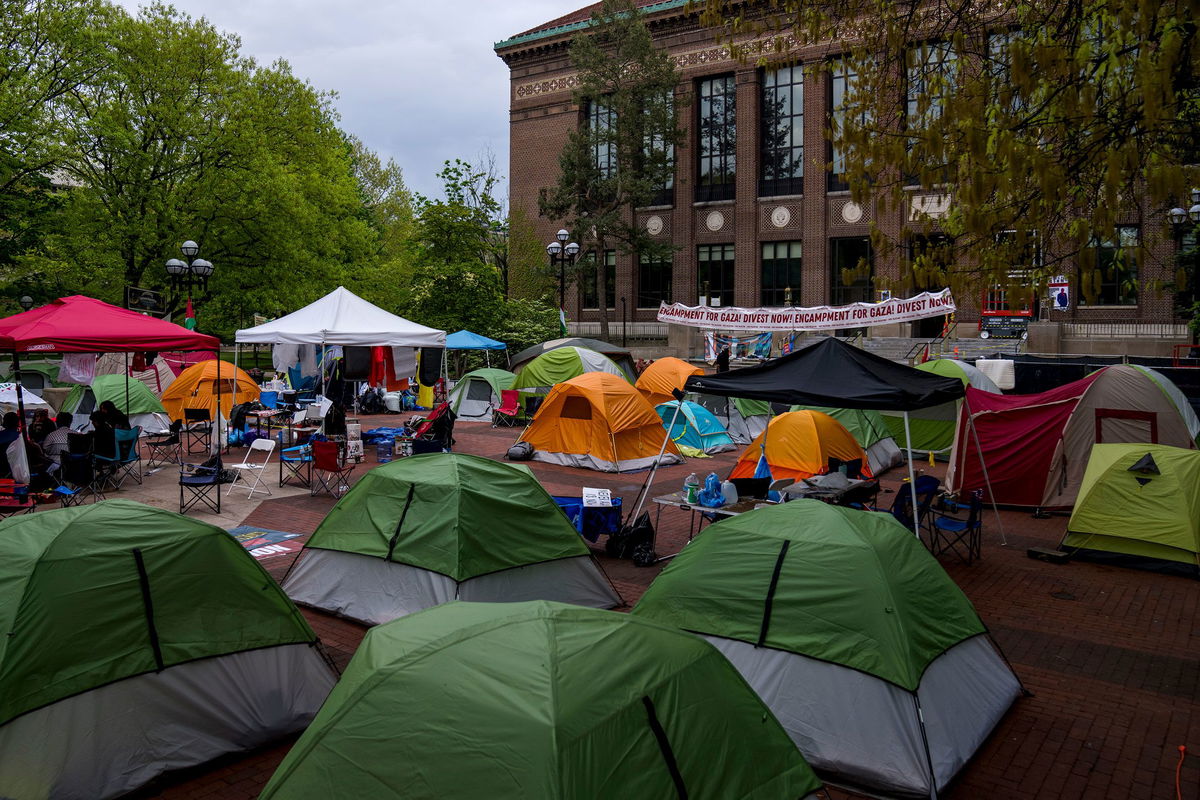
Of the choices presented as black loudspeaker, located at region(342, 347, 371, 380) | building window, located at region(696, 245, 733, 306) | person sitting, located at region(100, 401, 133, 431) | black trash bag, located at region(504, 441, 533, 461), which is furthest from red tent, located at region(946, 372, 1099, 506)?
building window, located at region(696, 245, 733, 306)

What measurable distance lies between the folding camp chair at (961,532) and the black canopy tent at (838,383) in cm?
78

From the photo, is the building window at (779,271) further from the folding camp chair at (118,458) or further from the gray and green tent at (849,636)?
the gray and green tent at (849,636)

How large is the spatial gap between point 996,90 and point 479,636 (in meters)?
6.25

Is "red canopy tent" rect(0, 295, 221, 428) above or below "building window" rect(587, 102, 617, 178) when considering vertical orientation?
below

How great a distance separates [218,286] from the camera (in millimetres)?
30172

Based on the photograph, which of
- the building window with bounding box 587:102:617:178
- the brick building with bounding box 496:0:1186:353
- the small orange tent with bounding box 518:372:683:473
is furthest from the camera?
the building window with bounding box 587:102:617:178

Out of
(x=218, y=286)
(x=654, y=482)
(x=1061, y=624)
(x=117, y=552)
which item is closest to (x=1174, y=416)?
(x=1061, y=624)

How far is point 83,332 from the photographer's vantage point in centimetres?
1247

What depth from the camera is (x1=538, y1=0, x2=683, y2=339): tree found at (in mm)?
42062

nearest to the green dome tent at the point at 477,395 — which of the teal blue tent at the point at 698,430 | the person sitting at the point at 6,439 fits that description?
the teal blue tent at the point at 698,430

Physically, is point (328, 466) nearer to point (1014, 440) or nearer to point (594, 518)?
point (594, 518)

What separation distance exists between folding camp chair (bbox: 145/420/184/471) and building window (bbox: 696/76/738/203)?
3251cm

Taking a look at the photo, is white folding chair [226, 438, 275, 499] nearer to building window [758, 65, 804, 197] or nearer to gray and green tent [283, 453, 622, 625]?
gray and green tent [283, 453, 622, 625]

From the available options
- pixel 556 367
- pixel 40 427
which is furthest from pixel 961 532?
pixel 40 427
